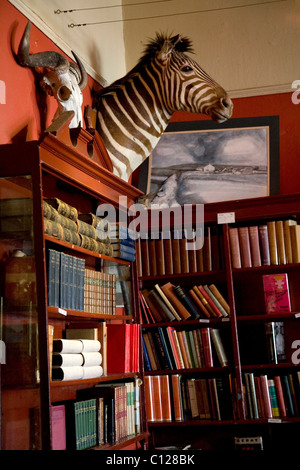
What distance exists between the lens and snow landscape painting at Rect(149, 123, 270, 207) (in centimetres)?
505

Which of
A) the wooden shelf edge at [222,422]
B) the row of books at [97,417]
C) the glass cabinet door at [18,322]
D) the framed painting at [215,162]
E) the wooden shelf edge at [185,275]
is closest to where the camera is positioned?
the glass cabinet door at [18,322]

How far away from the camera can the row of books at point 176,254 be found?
462 centimetres

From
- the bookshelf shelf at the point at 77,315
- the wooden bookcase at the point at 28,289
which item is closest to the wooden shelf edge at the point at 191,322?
the bookshelf shelf at the point at 77,315

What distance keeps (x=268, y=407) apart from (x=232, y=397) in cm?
26

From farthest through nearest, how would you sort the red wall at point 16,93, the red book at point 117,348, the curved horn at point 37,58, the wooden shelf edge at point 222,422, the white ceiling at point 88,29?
1. the wooden shelf edge at point 222,422
2. the white ceiling at point 88,29
3. the red book at point 117,348
4. the curved horn at point 37,58
5. the red wall at point 16,93

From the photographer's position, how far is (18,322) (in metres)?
2.62

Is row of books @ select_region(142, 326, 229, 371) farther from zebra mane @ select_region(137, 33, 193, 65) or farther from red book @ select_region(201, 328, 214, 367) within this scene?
zebra mane @ select_region(137, 33, 193, 65)

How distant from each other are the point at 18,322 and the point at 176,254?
221 centimetres

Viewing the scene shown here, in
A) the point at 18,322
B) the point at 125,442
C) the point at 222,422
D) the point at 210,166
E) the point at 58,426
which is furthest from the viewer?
the point at 210,166

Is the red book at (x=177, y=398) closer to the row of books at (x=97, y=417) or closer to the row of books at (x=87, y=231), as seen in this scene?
the row of books at (x=97, y=417)

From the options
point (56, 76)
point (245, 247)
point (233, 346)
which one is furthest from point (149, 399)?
point (56, 76)

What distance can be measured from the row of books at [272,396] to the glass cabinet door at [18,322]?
2.16 m

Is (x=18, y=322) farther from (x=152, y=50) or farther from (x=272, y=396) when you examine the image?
(x=152, y=50)

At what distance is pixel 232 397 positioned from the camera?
4.39 meters
